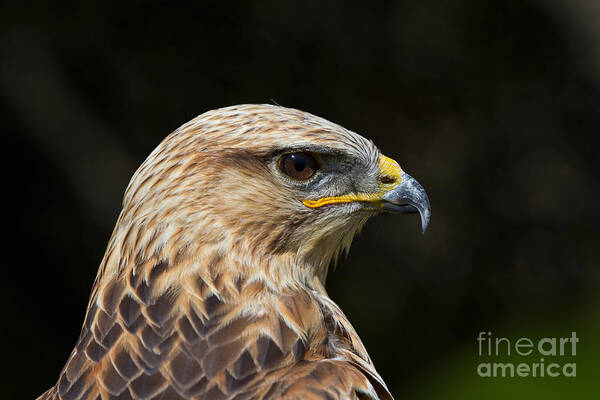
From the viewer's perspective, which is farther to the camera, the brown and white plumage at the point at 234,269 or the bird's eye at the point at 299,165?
the bird's eye at the point at 299,165

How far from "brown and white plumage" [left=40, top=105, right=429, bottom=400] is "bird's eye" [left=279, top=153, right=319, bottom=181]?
0.07ft

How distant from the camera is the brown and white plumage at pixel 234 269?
262 centimetres

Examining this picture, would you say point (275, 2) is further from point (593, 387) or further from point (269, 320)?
point (269, 320)

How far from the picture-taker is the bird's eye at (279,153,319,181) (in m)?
3.02

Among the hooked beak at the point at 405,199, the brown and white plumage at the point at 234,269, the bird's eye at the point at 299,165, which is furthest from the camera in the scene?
the hooked beak at the point at 405,199

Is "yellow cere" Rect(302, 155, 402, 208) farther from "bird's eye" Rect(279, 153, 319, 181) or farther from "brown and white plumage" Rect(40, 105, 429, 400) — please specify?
"bird's eye" Rect(279, 153, 319, 181)

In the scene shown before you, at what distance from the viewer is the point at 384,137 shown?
277 inches

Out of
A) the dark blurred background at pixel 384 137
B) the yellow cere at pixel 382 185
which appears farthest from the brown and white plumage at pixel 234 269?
the dark blurred background at pixel 384 137

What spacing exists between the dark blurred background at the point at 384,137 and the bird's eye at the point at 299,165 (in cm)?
309

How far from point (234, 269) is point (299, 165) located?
433mm

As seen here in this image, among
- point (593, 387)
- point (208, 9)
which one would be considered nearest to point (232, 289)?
point (593, 387)

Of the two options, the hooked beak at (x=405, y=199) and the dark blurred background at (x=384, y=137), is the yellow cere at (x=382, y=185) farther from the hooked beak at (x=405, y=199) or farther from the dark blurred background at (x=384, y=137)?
the dark blurred background at (x=384, y=137)

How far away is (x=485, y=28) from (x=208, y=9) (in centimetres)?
214

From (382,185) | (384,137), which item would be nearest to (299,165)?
(382,185)
